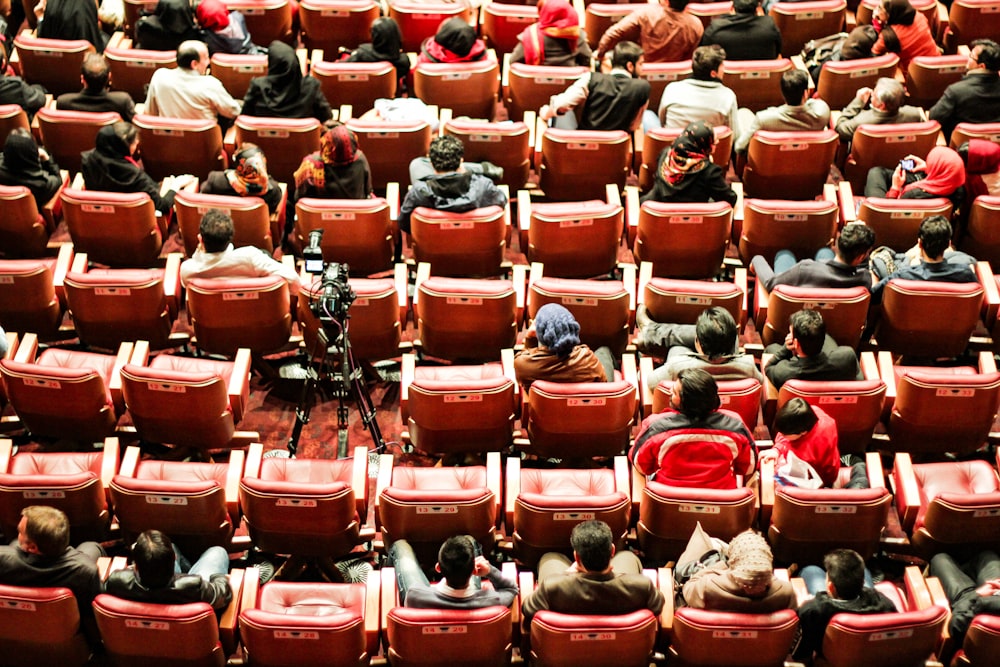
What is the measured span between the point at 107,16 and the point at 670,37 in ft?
11.1

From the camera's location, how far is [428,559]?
4629 mm

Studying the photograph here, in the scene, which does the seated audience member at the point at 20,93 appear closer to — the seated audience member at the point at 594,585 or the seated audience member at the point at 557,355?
the seated audience member at the point at 557,355

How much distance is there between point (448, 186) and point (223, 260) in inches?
43.0

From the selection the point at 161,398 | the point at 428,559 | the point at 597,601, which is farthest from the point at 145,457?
the point at 597,601

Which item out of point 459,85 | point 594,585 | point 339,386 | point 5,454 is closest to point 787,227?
point 459,85

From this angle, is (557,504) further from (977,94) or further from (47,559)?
(977,94)

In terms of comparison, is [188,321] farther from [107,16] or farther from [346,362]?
[107,16]

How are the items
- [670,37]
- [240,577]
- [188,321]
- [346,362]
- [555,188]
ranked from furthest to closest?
[670,37], [555,188], [188,321], [346,362], [240,577]

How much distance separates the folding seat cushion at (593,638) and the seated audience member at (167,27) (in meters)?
4.40

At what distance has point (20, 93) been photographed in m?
6.70

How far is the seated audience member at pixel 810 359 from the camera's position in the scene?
5027 mm

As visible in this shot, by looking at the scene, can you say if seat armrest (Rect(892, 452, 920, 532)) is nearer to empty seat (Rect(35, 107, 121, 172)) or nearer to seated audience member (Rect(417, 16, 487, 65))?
seated audience member (Rect(417, 16, 487, 65))

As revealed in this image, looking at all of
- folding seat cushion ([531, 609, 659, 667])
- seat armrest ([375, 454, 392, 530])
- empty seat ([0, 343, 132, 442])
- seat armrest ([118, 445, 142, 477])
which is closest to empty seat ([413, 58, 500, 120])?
empty seat ([0, 343, 132, 442])

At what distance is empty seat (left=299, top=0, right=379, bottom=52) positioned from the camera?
7176mm
